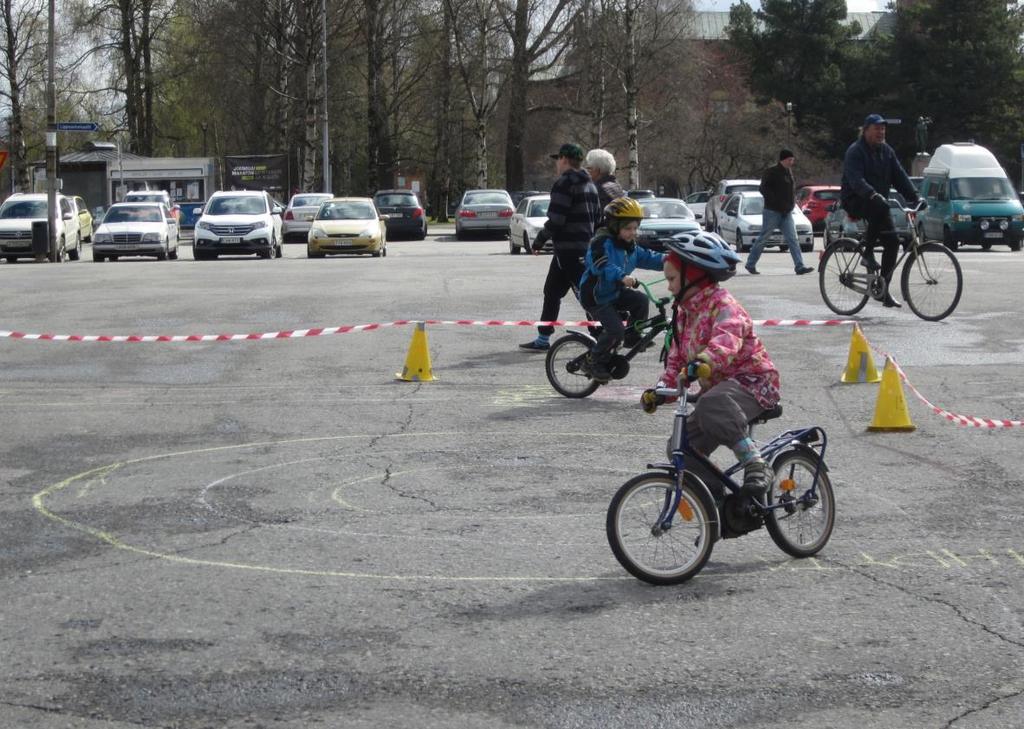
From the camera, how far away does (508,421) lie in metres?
10.8

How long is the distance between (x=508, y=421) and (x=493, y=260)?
20.3 m

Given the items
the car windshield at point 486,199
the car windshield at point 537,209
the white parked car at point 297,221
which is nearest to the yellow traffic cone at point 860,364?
the car windshield at point 537,209

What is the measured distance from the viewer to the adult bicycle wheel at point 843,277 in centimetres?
1619

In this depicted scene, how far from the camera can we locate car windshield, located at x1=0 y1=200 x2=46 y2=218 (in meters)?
40.6

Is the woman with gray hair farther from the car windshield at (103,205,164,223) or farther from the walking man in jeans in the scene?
the car windshield at (103,205,164,223)

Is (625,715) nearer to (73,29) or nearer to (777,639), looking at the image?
(777,639)

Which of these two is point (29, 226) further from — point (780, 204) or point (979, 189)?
point (780, 204)

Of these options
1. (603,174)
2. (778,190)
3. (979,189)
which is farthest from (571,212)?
(979,189)

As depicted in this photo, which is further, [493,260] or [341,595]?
[493,260]

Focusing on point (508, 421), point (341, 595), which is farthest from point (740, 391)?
point (508, 421)

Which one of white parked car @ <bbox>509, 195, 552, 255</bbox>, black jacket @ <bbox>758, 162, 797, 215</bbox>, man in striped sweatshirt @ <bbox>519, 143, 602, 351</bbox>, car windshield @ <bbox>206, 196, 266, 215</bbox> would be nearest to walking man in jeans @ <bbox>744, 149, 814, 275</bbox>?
black jacket @ <bbox>758, 162, 797, 215</bbox>

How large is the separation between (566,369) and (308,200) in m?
41.7

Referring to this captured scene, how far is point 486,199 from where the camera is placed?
1852 inches

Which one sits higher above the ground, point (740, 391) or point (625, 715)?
point (740, 391)
